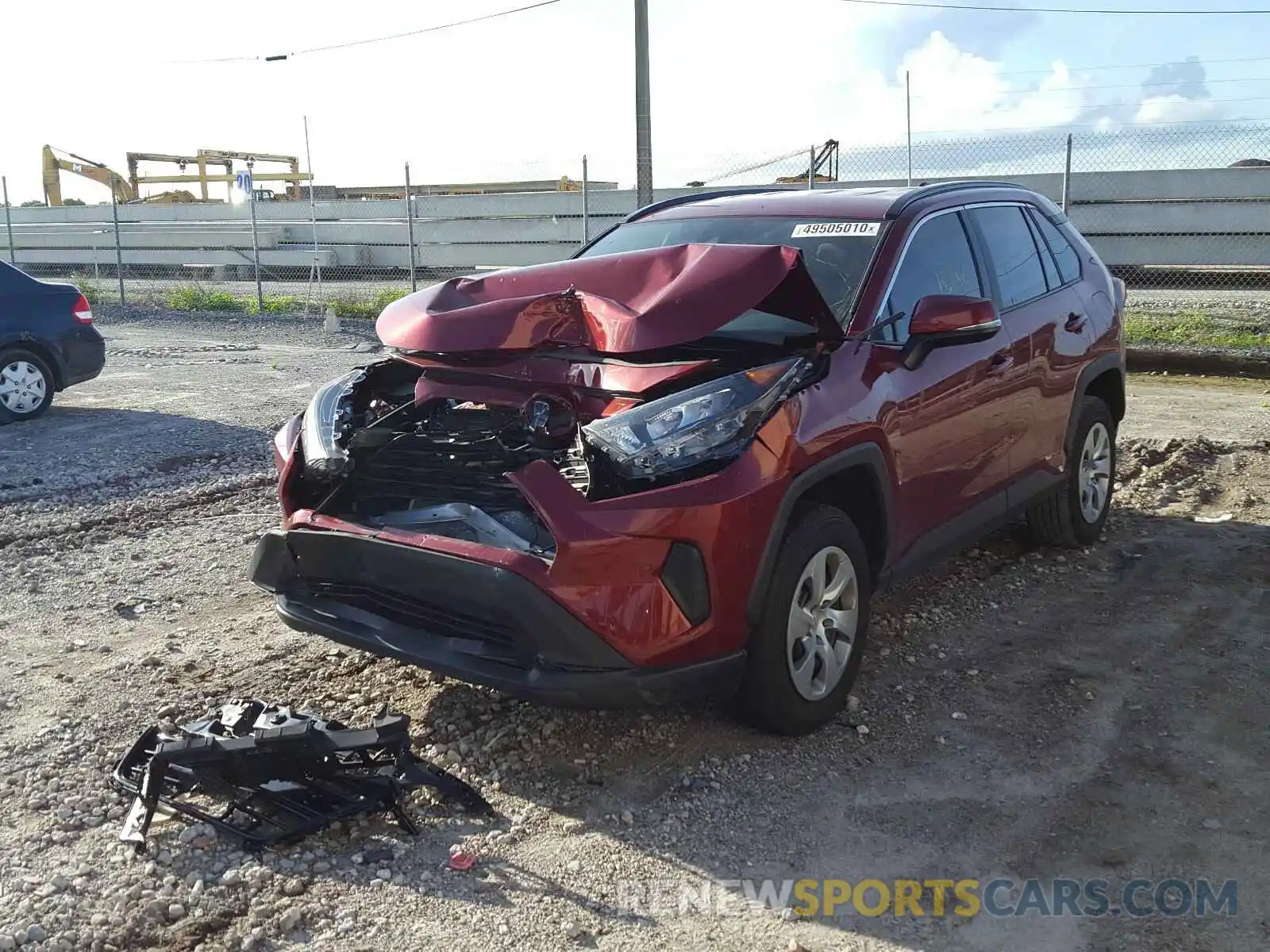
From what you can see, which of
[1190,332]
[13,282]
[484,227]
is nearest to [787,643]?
[13,282]

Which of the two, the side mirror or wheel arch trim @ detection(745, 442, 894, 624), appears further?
the side mirror

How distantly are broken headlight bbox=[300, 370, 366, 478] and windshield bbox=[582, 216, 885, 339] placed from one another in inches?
54.3

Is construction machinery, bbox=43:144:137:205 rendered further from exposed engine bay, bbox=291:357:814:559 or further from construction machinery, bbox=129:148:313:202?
exposed engine bay, bbox=291:357:814:559

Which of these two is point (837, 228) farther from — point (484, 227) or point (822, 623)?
point (484, 227)

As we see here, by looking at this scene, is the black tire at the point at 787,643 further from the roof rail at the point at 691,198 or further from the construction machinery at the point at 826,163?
the construction machinery at the point at 826,163

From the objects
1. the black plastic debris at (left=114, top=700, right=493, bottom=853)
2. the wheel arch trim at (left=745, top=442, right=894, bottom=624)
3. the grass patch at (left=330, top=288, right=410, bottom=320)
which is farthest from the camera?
the grass patch at (left=330, top=288, right=410, bottom=320)

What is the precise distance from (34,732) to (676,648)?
216 cm

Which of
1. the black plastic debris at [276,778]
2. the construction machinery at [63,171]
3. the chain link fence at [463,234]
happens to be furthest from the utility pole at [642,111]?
the construction machinery at [63,171]

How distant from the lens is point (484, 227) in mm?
22719

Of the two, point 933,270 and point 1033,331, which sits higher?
point 933,270

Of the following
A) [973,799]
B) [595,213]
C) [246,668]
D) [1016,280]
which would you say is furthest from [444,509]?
[595,213]

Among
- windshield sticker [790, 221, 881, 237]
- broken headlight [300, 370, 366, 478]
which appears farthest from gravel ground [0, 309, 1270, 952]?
windshield sticker [790, 221, 881, 237]

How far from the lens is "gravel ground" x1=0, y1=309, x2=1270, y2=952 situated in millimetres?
2889

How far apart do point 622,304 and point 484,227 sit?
63.8 ft
